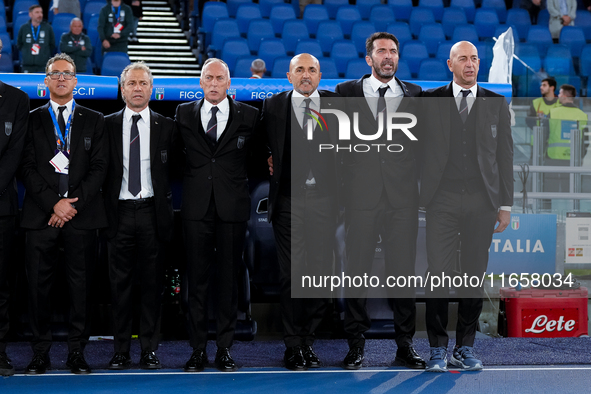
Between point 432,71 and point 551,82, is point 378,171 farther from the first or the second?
point 432,71

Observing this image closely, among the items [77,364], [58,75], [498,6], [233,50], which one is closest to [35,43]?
[233,50]

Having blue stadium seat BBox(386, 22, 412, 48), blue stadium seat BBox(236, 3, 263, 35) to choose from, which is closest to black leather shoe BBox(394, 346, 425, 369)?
blue stadium seat BBox(386, 22, 412, 48)

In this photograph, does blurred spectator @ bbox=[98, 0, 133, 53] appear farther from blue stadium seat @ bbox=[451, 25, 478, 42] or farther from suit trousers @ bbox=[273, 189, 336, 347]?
suit trousers @ bbox=[273, 189, 336, 347]

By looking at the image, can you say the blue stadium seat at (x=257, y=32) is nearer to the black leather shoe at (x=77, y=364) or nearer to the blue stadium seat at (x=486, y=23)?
the blue stadium seat at (x=486, y=23)

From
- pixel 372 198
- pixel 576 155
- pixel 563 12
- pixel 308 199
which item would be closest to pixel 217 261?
pixel 308 199

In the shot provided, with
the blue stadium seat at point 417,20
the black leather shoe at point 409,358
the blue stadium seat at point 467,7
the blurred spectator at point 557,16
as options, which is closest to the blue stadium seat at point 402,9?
the blue stadium seat at point 417,20

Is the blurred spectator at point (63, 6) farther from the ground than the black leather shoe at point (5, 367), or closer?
farther from the ground

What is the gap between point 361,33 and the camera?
31.1ft

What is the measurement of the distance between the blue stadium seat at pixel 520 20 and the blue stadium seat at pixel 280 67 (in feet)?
Answer: 14.3

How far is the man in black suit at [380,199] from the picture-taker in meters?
3.57

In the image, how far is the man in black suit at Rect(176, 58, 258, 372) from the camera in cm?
355

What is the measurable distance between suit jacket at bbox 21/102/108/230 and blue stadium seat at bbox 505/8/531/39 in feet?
28.0

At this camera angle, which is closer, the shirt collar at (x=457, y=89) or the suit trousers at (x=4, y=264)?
the suit trousers at (x=4, y=264)

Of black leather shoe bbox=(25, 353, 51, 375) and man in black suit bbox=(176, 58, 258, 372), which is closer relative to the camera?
black leather shoe bbox=(25, 353, 51, 375)
